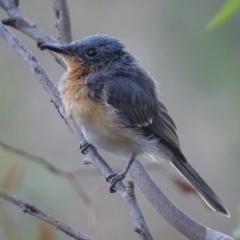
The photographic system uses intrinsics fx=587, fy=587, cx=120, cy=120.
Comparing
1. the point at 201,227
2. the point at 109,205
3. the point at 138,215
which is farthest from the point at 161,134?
the point at 109,205

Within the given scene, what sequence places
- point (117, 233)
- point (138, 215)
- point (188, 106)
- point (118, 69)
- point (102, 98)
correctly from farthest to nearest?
point (188, 106) < point (117, 233) < point (118, 69) < point (102, 98) < point (138, 215)

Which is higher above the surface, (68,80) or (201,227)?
(68,80)

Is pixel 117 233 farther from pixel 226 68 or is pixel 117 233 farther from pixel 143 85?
pixel 143 85

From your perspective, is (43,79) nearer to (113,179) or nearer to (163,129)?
(113,179)

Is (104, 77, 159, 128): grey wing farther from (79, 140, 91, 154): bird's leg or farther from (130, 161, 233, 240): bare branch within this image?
(130, 161, 233, 240): bare branch

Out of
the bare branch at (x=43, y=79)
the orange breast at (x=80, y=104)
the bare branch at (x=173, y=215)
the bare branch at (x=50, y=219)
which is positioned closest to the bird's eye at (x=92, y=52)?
the orange breast at (x=80, y=104)

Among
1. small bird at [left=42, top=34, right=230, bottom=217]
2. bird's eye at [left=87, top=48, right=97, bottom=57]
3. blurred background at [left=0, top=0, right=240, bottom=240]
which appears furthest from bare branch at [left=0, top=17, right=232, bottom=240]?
blurred background at [left=0, top=0, right=240, bottom=240]

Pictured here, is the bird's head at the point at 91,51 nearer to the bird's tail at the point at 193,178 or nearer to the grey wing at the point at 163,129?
the grey wing at the point at 163,129
